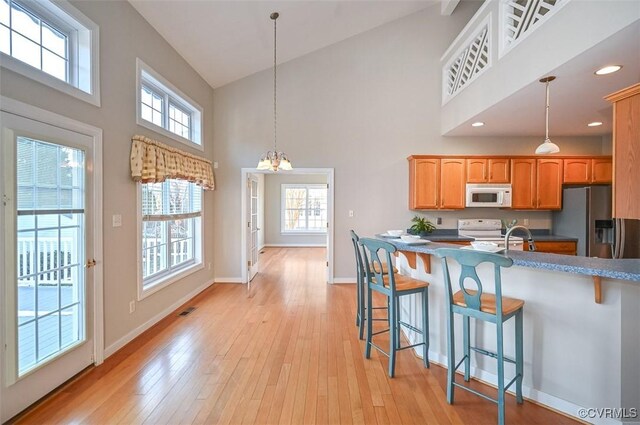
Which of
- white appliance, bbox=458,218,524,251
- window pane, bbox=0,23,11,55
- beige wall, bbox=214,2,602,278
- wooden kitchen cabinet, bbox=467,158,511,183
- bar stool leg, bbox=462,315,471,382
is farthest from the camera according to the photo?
beige wall, bbox=214,2,602,278

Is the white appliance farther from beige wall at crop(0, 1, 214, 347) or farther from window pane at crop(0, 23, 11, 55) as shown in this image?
window pane at crop(0, 23, 11, 55)

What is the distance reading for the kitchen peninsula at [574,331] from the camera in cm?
171

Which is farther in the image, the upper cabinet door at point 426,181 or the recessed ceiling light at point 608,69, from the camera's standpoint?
the upper cabinet door at point 426,181

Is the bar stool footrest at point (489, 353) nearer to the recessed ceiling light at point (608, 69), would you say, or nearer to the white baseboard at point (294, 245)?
the recessed ceiling light at point (608, 69)

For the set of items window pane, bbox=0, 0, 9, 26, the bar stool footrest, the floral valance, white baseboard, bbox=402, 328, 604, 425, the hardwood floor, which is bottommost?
the hardwood floor

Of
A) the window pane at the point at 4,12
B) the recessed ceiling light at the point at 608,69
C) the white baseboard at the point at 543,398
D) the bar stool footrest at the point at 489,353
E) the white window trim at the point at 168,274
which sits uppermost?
the window pane at the point at 4,12

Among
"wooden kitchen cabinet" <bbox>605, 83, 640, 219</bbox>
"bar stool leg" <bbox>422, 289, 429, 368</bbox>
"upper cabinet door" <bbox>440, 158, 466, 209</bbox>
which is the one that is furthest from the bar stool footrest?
"upper cabinet door" <bbox>440, 158, 466, 209</bbox>

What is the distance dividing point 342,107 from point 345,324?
12.0 ft

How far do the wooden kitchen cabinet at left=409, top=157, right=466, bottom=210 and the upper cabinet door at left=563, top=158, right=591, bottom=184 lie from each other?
5.43 ft

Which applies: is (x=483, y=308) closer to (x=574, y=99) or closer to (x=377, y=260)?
(x=377, y=260)

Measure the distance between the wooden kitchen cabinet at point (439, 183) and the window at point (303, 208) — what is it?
16.2 ft

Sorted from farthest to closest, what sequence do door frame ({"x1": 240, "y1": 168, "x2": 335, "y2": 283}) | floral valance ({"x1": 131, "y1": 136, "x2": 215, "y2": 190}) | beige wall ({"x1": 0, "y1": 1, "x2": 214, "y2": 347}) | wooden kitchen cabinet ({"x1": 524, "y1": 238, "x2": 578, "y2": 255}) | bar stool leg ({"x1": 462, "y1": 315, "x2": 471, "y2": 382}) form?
door frame ({"x1": 240, "y1": 168, "x2": 335, "y2": 283})
wooden kitchen cabinet ({"x1": 524, "y1": 238, "x2": 578, "y2": 255})
floral valance ({"x1": 131, "y1": 136, "x2": 215, "y2": 190})
beige wall ({"x1": 0, "y1": 1, "x2": 214, "y2": 347})
bar stool leg ({"x1": 462, "y1": 315, "x2": 471, "y2": 382})

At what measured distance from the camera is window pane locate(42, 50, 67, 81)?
217 cm

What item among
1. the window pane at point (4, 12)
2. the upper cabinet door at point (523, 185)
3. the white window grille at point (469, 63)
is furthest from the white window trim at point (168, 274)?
the upper cabinet door at point (523, 185)
